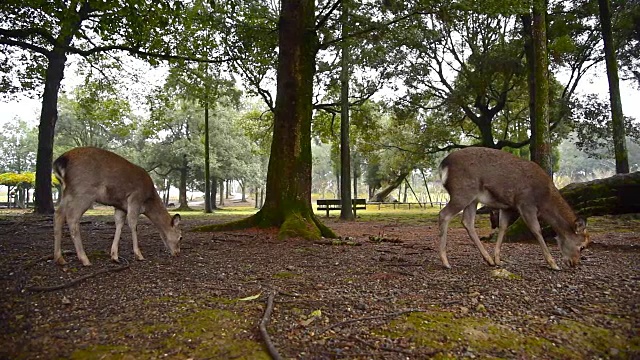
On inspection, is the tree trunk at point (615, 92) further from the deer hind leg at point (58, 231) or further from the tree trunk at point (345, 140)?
the deer hind leg at point (58, 231)

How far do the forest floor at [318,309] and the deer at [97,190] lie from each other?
0.45 metres

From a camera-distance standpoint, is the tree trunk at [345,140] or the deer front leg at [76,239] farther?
the tree trunk at [345,140]

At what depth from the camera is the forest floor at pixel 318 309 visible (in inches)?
116

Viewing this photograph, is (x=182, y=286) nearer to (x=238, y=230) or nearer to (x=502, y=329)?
(x=502, y=329)

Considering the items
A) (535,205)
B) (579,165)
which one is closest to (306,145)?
(535,205)

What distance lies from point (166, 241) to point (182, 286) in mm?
2946

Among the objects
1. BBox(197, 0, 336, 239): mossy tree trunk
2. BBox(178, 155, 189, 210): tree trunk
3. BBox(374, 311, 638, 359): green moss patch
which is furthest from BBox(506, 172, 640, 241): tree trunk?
BBox(178, 155, 189, 210): tree trunk

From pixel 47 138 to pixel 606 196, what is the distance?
2015cm

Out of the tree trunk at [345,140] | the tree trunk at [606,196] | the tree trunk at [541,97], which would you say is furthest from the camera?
the tree trunk at [345,140]

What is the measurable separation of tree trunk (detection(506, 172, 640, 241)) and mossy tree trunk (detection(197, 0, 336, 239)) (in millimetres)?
5209

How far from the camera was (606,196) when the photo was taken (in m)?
7.91

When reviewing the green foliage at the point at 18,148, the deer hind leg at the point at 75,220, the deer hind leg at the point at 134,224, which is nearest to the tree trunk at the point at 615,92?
the deer hind leg at the point at 134,224

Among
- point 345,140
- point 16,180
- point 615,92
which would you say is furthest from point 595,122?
point 16,180

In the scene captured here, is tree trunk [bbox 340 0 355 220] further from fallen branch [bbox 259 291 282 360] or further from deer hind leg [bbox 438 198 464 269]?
fallen branch [bbox 259 291 282 360]
